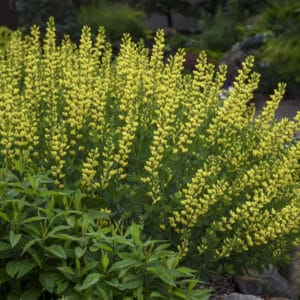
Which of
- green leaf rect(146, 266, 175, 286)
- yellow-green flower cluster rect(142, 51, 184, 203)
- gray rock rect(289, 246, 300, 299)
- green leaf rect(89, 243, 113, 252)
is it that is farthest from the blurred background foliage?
green leaf rect(146, 266, 175, 286)

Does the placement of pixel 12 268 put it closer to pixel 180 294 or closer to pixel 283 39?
pixel 180 294

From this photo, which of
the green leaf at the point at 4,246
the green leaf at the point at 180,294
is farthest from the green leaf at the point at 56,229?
the green leaf at the point at 180,294

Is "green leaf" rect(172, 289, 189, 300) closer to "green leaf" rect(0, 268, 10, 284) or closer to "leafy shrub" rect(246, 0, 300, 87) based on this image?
"green leaf" rect(0, 268, 10, 284)

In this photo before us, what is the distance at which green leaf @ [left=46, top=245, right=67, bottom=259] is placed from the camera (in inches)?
124

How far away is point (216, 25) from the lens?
15469 mm

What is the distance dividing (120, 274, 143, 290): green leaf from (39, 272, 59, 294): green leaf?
353mm

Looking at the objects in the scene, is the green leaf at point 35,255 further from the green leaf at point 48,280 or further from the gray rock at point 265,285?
the gray rock at point 265,285

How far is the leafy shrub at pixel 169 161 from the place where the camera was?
4137 millimetres

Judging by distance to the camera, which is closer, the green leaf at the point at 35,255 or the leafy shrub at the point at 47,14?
the green leaf at the point at 35,255

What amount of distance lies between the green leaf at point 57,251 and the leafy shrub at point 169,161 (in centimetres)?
85

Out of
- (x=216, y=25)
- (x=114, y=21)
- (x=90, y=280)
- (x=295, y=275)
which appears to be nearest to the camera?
(x=90, y=280)

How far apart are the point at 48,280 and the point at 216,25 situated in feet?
42.2

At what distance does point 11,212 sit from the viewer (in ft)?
11.1

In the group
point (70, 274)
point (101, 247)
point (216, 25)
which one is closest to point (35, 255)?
point (70, 274)
